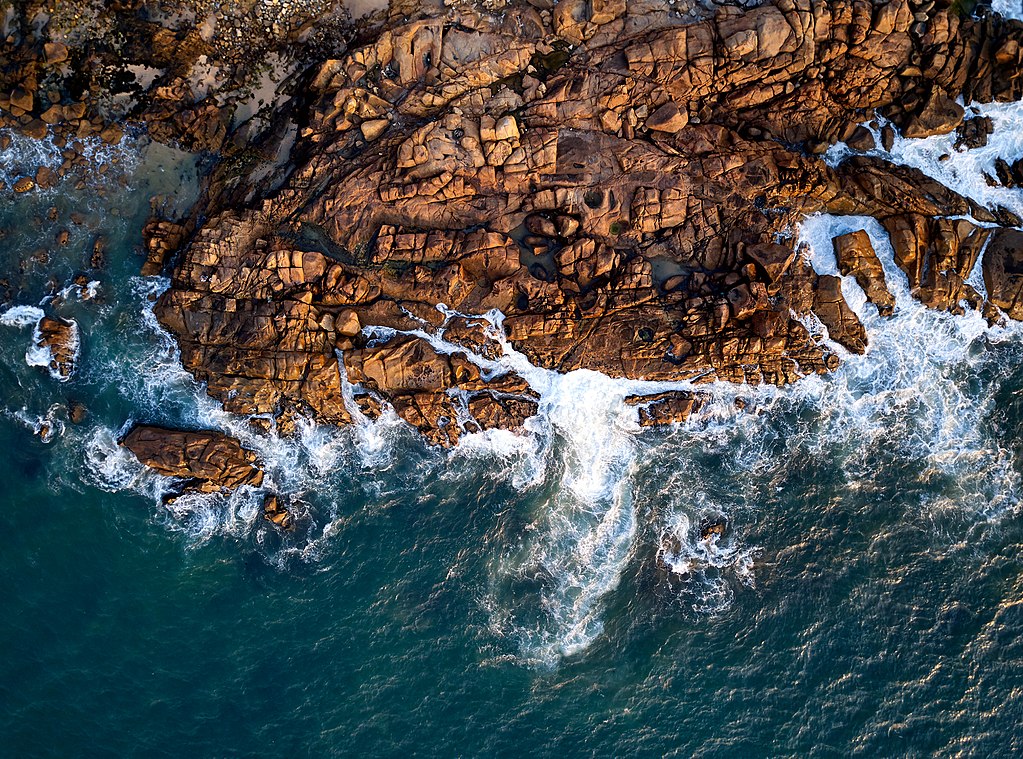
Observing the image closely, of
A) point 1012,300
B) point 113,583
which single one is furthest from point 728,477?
point 113,583

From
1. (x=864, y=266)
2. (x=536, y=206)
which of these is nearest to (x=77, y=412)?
(x=536, y=206)

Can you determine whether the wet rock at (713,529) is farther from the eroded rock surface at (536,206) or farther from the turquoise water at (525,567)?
the eroded rock surface at (536,206)

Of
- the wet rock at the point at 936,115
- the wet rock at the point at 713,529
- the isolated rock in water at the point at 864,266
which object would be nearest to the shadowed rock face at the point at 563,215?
the wet rock at the point at 936,115

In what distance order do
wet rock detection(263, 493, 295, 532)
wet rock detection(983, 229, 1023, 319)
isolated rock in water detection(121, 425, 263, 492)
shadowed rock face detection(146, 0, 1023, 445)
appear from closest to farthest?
shadowed rock face detection(146, 0, 1023, 445) → wet rock detection(983, 229, 1023, 319) → isolated rock in water detection(121, 425, 263, 492) → wet rock detection(263, 493, 295, 532)

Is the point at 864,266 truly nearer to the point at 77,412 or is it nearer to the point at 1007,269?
the point at 1007,269

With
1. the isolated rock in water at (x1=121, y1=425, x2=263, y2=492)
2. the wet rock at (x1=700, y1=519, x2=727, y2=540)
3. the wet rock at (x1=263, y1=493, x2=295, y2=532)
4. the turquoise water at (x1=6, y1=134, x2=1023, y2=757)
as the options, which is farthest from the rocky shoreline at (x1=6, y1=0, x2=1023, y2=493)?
the wet rock at (x1=700, y1=519, x2=727, y2=540)

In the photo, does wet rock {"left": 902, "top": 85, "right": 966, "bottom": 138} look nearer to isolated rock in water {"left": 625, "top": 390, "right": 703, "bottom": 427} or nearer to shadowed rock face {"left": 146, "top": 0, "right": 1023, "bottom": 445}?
shadowed rock face {"left": 146, "top": 0, "right": 1023, "bottom": 445}

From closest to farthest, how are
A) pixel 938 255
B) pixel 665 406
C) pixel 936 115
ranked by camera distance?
pixel 938 255 → pixel 936 115 → pixel 665 406
